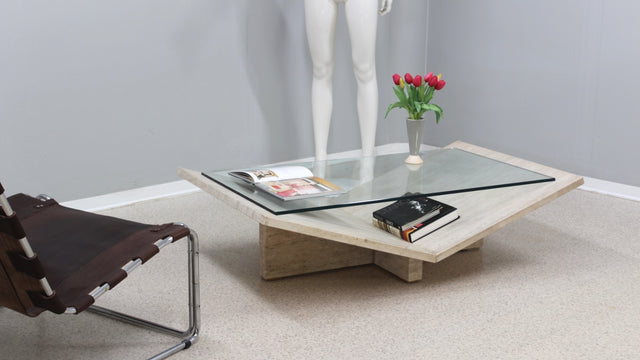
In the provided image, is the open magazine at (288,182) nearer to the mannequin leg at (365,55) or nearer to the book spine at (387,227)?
the book spine at (387,227)

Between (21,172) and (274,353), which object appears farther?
(21,172)

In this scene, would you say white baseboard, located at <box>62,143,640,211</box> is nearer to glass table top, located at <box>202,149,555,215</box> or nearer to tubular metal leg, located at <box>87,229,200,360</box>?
glass table top, located at <box>202,149,555,215</box>

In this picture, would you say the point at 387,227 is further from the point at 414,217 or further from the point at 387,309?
the point at 387,309

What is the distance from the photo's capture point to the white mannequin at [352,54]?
3451mm

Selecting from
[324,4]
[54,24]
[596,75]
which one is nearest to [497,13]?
[596,75]

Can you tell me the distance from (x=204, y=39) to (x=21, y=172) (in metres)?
1.15

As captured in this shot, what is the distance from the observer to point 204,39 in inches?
143

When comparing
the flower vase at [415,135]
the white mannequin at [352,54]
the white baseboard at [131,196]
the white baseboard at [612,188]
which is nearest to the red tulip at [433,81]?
the flower vase at [415,135]

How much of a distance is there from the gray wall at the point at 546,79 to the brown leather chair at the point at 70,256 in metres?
2.52

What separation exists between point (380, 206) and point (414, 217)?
421 millimetres

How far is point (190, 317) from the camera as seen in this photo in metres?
2.05

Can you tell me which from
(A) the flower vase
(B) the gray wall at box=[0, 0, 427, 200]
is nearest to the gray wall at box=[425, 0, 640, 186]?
(B) the gray wall at box=[0, 0, 427, 200]

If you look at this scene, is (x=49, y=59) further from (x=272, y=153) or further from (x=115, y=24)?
(x=272, y=153)

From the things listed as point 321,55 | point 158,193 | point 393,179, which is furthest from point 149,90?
point 393,179
